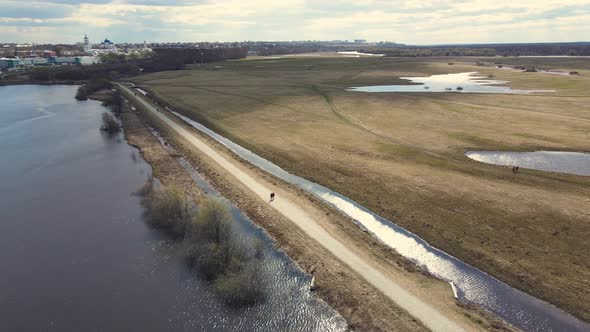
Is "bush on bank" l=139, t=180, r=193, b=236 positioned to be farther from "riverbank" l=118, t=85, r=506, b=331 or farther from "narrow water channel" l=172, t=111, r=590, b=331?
"narrow water channel" l=172, t=111, r=590, b=331

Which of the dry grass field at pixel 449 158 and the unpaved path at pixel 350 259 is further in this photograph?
the dry grass field at pixel 449 158

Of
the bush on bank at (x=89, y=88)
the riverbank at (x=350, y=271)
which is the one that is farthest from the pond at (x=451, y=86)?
the bush on bank at (x=89, y=88)

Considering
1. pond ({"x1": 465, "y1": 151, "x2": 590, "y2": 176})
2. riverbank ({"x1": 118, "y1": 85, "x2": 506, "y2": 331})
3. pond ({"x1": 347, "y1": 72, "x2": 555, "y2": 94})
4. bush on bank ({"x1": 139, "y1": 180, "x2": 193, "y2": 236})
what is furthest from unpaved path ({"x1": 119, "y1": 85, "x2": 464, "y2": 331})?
pond ({"x1": 347, "y1": 72, "x2": 555, "y2": 94})

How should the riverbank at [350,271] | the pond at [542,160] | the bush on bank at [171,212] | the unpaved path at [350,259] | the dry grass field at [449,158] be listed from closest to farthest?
the unpaved path at [350,259], the riverbank at [350,271], the dry grass field at [449,158], the bush on bank at [171,212], the pond at [542,160]

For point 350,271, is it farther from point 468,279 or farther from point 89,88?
point 89,88

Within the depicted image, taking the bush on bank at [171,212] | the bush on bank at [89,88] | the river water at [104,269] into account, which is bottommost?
the river water at [104,269]

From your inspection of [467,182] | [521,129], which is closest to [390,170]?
[467,182]

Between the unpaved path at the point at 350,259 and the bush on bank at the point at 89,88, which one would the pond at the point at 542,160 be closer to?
the unpaved path at the point at 350,259
